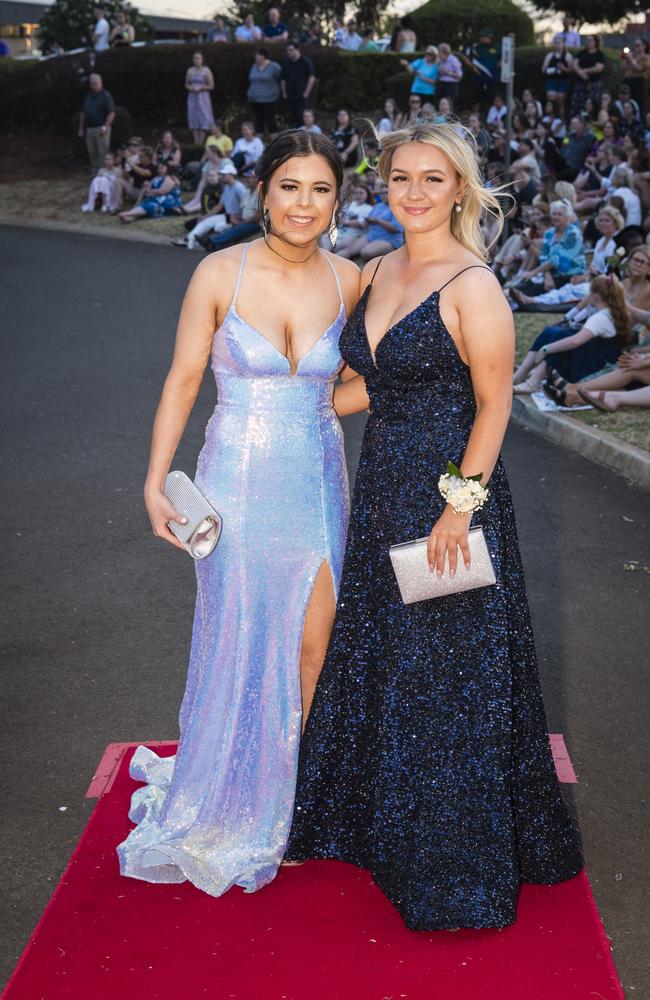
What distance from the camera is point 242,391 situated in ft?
12.0

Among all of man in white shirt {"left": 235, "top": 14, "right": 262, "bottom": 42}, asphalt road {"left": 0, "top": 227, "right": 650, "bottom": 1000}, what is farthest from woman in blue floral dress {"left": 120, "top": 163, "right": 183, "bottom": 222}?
asphalt road {"left": 0, "top": 227, "right": 650, "bottom": 1000}

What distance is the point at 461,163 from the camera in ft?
11.1

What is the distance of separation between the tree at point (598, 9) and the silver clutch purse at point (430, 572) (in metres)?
39.0

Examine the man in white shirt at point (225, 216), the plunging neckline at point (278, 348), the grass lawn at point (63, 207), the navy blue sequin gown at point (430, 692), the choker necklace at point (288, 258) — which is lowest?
the grass lawn at point (63, 207)

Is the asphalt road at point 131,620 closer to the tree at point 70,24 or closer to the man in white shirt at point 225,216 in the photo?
the man in white shirt at point 225,216

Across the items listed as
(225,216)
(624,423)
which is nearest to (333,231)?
(624,423)

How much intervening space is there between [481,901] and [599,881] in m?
0.61

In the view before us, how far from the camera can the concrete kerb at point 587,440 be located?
8.61 metres

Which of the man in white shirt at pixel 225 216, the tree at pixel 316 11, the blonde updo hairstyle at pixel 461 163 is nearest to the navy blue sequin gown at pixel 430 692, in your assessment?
the blonde updo hairstyle at pixel 461 163

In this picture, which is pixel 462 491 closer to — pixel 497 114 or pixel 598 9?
pixel 497 114

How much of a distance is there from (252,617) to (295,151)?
1.45m

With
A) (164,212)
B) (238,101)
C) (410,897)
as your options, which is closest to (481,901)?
(410,897)

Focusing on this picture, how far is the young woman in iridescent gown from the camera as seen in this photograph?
3609 mm

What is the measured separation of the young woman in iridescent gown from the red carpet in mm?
138
